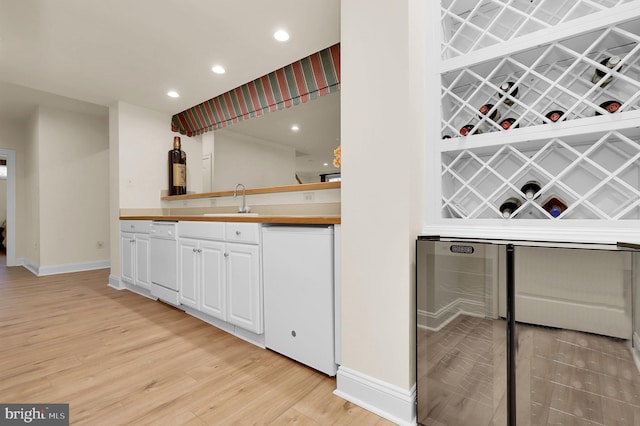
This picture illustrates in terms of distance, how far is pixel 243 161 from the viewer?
423cm

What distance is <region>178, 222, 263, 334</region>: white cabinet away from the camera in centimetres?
188

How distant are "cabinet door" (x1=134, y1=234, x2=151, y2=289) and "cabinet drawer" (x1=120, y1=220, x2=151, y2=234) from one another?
0.06 metres

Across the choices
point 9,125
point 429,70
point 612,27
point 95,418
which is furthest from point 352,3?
point 9,125

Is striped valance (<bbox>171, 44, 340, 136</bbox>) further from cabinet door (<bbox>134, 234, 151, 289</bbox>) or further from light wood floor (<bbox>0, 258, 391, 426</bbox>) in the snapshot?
light wood floor (<bbox>0, 258, 391, 426</bbox>)

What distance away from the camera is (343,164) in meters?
1.47

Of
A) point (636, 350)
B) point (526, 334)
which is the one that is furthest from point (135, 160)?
point (636, 350)

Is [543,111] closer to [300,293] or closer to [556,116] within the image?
[556,116]

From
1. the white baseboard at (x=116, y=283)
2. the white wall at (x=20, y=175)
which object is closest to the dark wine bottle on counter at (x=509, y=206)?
the white baseboard at (x=116, y=283)

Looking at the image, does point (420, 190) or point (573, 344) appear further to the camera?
point (420, 190)

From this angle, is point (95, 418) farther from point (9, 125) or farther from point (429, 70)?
point (9, 125)

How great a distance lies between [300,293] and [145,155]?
3055mm

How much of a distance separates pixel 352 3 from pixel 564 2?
0.92m

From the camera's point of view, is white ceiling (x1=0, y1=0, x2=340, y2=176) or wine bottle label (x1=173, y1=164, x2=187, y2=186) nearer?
white ceiling (x1=0, y1=0, x2=340, y2=176)

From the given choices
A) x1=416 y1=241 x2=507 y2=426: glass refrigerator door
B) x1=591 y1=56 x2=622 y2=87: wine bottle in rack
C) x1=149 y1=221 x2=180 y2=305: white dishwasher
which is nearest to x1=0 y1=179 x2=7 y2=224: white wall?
x1=149 y1=221 x2=180 y2=305: white dishwasher
